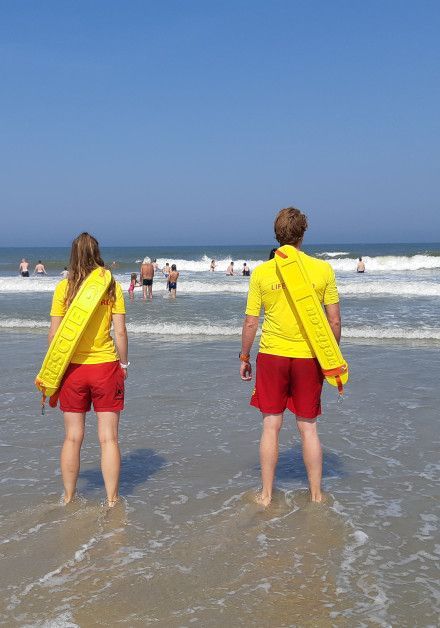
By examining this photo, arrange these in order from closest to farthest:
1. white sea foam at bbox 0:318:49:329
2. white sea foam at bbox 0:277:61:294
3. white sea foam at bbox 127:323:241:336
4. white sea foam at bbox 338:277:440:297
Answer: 1. white sea foam at bbox 127:323:241:336
2. white sea foam at bbox 0:318:49:329
3. white sea foam at bbox 338:277:440:297
4. white sea foam at bbox 0:277:61:294

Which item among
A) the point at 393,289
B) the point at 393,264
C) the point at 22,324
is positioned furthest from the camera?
the point at 393,264

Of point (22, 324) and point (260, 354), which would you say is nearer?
point (260, 354)

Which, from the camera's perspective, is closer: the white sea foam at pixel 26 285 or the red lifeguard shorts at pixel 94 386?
the red lifeguard shorts at pixel 94 386

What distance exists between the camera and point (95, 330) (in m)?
4.23

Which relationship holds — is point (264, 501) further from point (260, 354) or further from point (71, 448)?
point (71, 448)

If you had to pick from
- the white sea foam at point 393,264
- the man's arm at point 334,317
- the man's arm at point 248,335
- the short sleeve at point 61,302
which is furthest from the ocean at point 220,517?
the white sea foam at point 393,264

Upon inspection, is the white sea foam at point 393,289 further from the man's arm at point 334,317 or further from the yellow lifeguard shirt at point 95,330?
the yellow lifeguard shirt at point 95,330

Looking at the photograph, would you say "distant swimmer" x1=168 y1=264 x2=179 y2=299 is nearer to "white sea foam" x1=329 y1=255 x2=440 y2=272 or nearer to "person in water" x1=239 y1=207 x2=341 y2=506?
"person in water" x1=239 y1=207 x2=341 y2=506

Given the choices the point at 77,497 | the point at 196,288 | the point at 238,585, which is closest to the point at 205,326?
the point at 77,497

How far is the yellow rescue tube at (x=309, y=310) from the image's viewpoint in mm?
4168

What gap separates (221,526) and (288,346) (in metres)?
1.22

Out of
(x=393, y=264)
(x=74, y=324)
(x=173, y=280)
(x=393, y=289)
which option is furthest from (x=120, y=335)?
(x=393, y=264)

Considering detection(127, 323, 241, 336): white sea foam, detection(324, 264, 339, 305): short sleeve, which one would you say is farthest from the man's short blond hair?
detection(127, 323, 241, 336): white sea foam

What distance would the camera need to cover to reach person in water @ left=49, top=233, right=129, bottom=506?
166 inches
